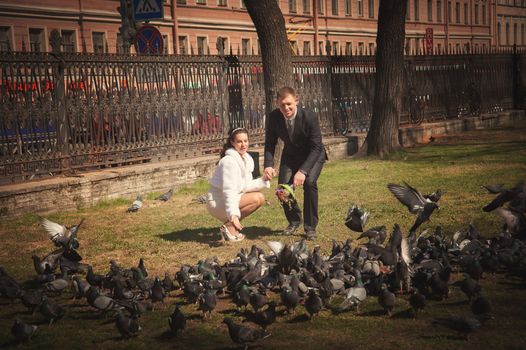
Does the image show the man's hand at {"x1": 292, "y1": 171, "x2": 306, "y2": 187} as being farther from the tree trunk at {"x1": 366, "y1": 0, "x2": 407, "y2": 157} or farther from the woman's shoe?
the tree trunk at {"x1": 366, "y1": 0, "x2": 407, "y2": 157}

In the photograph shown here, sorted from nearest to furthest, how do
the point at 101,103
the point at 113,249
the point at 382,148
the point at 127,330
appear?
the point at 127,330 < the point at 113,249 < the point at 101,103 < the point at 382,148

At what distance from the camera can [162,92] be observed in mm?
14281

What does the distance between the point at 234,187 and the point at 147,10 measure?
323 inches

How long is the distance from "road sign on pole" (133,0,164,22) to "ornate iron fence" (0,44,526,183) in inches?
51.1

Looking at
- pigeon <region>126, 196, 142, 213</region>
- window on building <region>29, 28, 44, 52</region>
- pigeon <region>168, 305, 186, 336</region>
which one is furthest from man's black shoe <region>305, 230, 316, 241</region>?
window on building <region>29, 28, 44, 52</region>

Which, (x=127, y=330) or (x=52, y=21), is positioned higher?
(x=52, y=21)

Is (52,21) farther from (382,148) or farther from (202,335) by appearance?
(202,335)

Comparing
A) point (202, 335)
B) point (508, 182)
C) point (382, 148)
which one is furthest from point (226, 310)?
point (382, 148)

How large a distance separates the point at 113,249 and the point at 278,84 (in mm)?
7264

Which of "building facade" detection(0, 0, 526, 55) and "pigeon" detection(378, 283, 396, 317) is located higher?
"building facade" detection(0, 0, 526, 55)

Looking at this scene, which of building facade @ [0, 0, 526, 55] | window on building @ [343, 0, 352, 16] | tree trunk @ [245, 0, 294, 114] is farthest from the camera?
window on building @ [343, 0, 352, 16]

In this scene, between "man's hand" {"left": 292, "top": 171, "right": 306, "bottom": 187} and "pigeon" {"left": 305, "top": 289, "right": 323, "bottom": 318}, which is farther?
"man's hand" {"left": 292, "top": 171, "right": 306, "bottom": 187}

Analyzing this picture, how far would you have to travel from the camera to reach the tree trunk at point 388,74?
16797 millimetres

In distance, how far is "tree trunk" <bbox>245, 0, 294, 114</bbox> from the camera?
14.8m
